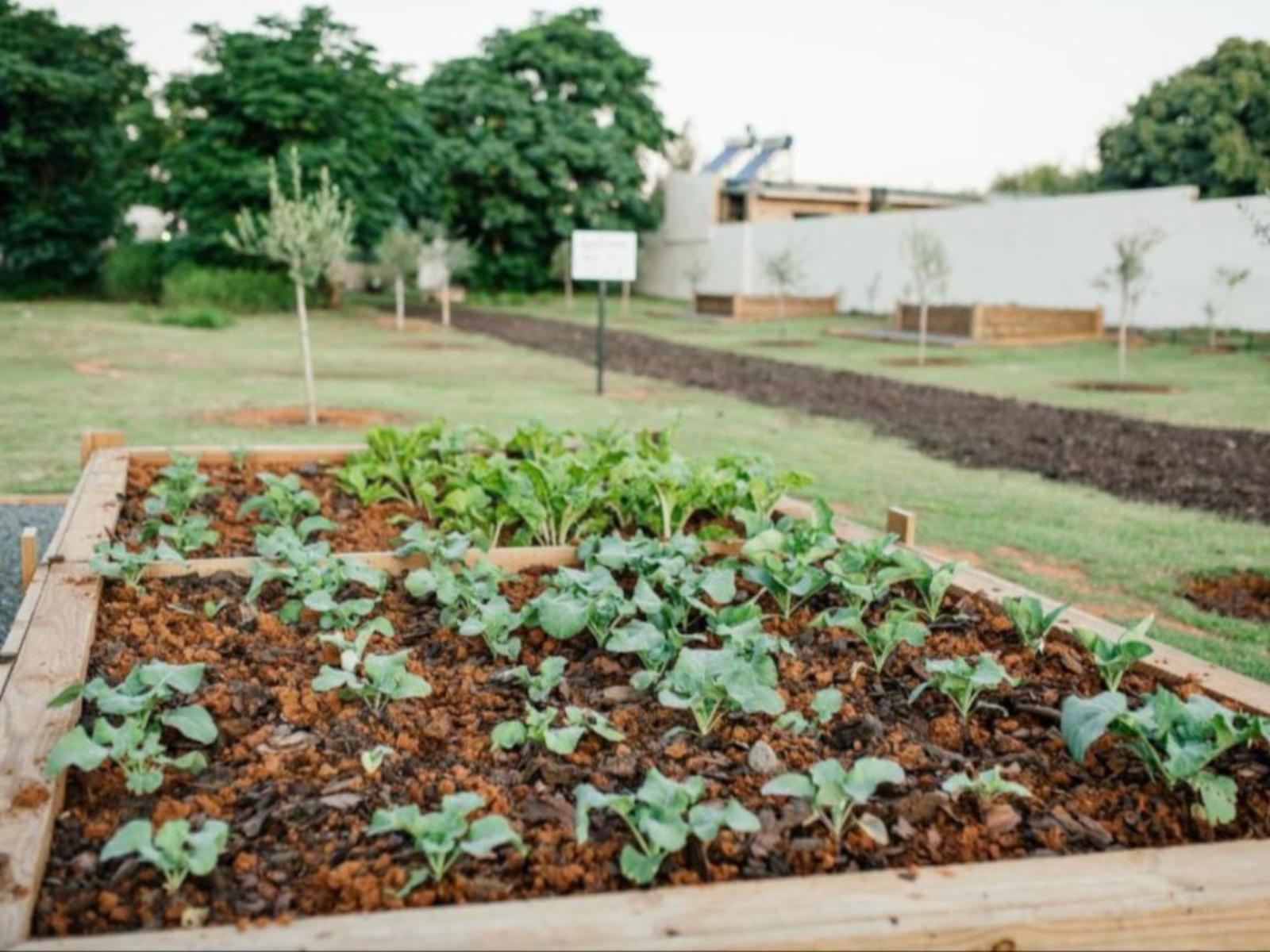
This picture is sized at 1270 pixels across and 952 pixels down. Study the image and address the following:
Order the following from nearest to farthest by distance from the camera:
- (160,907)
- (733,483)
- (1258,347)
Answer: (160,907) → (733,483) → (1258,347)

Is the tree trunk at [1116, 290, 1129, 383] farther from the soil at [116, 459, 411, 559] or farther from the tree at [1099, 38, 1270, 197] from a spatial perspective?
the tree at [1099, 38, 1270, 197]

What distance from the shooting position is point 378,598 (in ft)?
9.20

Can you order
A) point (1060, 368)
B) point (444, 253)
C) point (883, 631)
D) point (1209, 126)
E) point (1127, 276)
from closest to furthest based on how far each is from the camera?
point (883, 631), point (1127, 276), point (1060, 368), point (444, 253), point (1209, 126)

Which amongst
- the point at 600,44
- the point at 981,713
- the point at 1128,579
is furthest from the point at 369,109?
the point at 981,713

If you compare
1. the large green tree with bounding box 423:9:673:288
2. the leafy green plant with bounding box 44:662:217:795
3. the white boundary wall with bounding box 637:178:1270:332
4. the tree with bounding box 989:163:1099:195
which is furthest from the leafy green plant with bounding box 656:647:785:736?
the tree with bounding box 989:163:1099:195

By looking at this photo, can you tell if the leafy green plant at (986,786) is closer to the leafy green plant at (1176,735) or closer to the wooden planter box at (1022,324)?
the leafy green plant at (1176,735)

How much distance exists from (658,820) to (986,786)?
0.58 m

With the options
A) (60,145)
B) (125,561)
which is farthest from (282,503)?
(60,145)

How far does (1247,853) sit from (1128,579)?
12.9 ft

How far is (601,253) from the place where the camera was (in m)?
12.7

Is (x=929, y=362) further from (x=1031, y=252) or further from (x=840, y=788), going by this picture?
(x=840, y=788)

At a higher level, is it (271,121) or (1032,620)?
(271,121)

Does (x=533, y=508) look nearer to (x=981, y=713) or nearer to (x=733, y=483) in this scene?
(x=733, y=483)

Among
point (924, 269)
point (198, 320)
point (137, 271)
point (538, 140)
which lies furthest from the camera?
point (538, 140)
